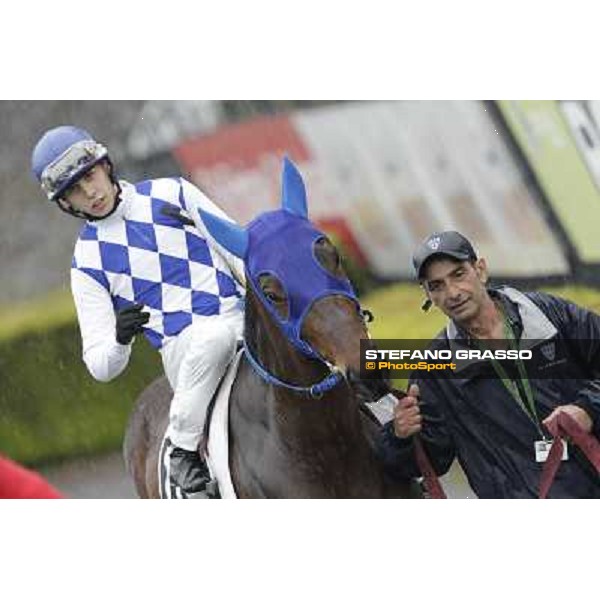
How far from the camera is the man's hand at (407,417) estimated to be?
4.37m

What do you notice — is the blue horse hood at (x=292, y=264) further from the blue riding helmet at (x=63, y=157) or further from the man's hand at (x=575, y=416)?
the man's hand at (x=575, y=416)

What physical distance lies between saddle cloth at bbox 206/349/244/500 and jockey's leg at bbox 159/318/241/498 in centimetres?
3

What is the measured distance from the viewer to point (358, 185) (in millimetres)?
4656

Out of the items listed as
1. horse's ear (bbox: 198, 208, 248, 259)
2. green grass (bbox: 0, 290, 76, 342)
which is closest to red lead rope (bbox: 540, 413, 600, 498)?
horse's ear (bbox: 198, 208, 248, 259)

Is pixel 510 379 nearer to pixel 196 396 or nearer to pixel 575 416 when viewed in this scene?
pixel 575 416

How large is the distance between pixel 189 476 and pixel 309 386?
0.62 metres

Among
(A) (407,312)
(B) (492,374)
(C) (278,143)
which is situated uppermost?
(C) (278,143)

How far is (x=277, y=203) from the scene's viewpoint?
15.1ft

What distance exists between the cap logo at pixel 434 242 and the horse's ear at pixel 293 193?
1.76 feet

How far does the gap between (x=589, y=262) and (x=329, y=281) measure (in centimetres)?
118

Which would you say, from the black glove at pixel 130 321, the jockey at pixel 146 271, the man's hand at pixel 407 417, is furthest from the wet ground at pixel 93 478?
the man's hand at pixel 407 417

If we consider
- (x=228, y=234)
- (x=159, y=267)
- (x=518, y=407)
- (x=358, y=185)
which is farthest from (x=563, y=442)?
(x=159, y=267)
